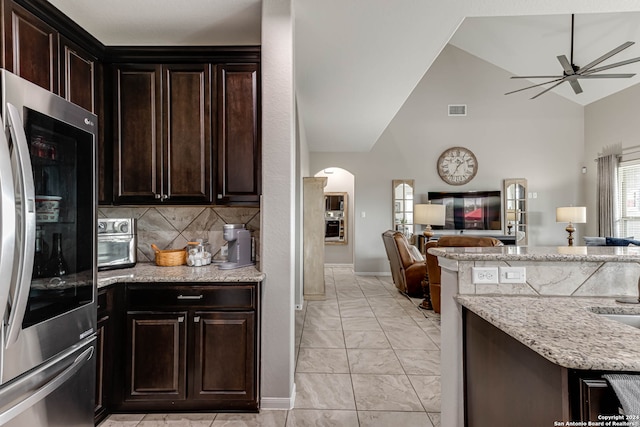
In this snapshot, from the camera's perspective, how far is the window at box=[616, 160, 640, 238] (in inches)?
221

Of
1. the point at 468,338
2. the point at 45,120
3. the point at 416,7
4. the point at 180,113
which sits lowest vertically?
the point at 468,338

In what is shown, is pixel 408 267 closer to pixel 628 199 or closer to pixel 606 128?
pixel 628 199

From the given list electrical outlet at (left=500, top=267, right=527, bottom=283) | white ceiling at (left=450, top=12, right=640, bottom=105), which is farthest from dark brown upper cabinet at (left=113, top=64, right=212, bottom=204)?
white ceiling at (left=450, top=12, right=640, bottom=105)

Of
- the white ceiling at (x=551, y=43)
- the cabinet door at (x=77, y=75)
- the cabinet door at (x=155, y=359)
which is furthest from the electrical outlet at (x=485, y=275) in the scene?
the white ceiling at (x=551, y=43)

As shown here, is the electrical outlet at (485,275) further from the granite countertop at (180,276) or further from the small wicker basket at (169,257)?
the small wicker basket at (169,257)

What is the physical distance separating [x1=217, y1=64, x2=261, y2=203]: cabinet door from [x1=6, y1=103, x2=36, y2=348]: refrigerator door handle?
125 cm

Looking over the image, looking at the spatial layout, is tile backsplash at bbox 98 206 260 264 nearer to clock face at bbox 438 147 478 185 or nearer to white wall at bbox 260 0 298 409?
white wall at bbox 260 0 298 409

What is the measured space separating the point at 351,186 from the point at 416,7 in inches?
238

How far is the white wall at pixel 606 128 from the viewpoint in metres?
5.65

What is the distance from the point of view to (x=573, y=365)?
0.77 m

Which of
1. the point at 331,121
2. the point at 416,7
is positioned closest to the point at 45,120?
the point at 416,7

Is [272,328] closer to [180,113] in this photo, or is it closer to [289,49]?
[180,113]

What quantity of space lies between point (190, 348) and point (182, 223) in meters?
1.06

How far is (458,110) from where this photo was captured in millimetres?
6859
